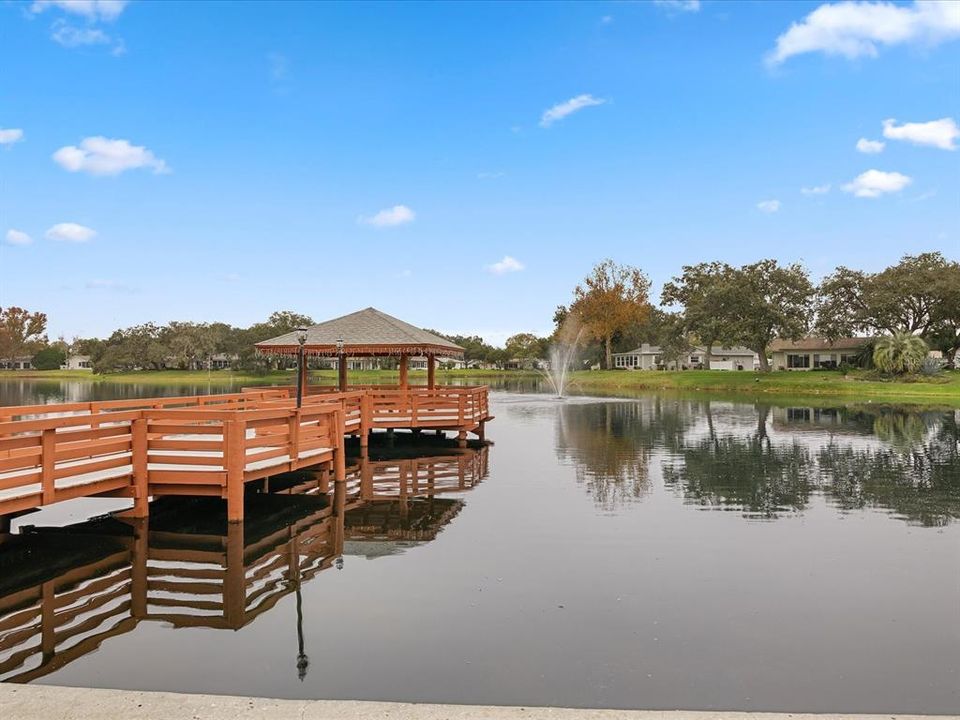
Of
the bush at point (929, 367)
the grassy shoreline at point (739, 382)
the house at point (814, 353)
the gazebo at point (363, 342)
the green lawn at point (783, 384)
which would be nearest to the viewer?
the gazebo at point (363, 342)

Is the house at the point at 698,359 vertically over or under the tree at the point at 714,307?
under

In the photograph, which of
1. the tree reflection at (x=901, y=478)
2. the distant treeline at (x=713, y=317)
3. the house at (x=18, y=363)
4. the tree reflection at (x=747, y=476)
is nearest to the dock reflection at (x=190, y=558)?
the tree reflection at (x=747, y=476)

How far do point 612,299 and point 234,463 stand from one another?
7236 cm

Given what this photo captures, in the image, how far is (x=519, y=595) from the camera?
23.4 feet

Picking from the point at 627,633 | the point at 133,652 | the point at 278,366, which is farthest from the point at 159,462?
the point at 278,366

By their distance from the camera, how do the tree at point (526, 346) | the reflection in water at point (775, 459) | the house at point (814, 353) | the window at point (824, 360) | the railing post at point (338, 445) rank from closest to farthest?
1. the reflection in water at point (775, 459)
2. the railing post at point (338, 445)
3. the house at point (814, 353)
4. the window at point (824, 360)
5. the tree at point (526, 346)

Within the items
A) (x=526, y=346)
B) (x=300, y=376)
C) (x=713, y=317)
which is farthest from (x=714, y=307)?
(x=526, y=346)

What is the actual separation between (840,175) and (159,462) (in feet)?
137

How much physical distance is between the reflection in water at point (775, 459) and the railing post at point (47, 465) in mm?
8392

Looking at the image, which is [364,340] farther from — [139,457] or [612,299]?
[612,299]

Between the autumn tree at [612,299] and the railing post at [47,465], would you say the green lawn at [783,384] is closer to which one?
the autumn tree at [612,299]

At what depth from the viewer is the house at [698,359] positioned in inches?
3255

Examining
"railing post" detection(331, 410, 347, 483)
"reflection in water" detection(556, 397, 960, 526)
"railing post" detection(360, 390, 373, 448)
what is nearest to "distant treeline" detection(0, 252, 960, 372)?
"reflection in water" detection(556, 397, 960, 526)

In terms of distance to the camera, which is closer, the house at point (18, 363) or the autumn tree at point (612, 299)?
the autumn tree at point (612, 299)
